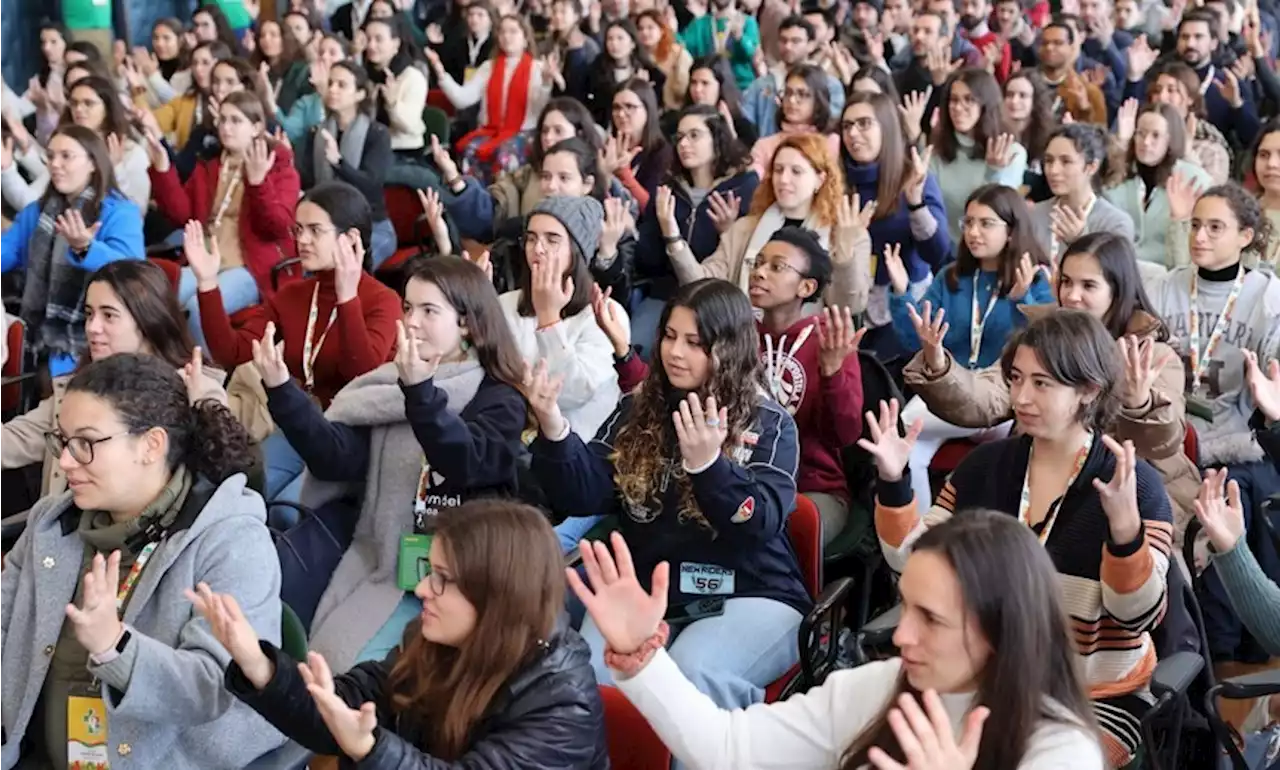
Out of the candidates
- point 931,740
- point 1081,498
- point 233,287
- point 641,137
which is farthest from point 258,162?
point 931,740

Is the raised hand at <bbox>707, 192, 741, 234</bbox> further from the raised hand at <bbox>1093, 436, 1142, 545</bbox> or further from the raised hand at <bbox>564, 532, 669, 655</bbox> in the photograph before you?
the raised hand at <bbox>564, 532, 669, 655</bbox>

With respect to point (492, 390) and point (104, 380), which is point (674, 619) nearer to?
point (492, 390)

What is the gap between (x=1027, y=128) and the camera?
243 inches

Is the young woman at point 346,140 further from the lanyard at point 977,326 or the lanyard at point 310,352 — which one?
the lanyard at point 977,326

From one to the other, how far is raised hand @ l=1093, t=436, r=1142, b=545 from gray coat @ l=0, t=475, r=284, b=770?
1.30 metres

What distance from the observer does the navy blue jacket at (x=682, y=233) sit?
16.2 feet

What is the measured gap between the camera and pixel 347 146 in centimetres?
603

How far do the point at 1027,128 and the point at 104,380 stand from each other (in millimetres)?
4601

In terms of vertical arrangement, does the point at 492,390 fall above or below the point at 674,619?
above

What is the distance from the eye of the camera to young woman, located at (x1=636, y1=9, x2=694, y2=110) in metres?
7.48

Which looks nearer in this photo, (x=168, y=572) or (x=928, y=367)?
(x=168, y=572)

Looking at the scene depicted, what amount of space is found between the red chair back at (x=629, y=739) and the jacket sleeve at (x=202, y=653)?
531 millimetres

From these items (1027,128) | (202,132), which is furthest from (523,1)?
(1027,128)

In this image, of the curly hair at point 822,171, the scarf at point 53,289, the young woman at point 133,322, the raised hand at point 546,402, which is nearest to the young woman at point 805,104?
the curly hair at point 822,171
